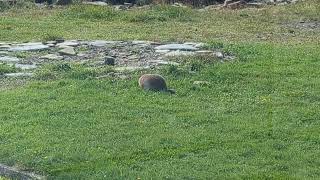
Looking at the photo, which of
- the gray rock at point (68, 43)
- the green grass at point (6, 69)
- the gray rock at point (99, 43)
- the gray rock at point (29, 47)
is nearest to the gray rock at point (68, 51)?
the gray rock at point (68, 43)

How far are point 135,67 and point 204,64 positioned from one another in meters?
0.96

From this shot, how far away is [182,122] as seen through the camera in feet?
29.4

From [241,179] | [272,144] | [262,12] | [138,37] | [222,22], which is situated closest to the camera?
[241,179]

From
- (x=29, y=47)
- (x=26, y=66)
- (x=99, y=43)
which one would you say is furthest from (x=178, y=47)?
(x=26, y=66)

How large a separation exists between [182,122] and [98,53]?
416cm

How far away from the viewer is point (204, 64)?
11.6m

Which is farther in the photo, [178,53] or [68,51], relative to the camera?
[68,51]

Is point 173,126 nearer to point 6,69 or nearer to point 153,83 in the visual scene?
point 153,83

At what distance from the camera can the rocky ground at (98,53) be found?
11875 millimetres

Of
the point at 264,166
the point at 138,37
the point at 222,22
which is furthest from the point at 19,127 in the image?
the point at 222,22

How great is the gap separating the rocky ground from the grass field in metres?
0.50

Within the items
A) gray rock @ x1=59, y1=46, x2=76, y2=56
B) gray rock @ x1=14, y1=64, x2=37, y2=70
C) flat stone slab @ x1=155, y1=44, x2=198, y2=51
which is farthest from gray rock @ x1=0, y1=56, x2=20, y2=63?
flat stone slab @ x1=155, y1=44, x2=198, y2=51

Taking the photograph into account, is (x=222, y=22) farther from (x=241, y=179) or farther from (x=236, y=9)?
(x=241, y=179)

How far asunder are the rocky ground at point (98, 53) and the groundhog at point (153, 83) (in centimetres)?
116
